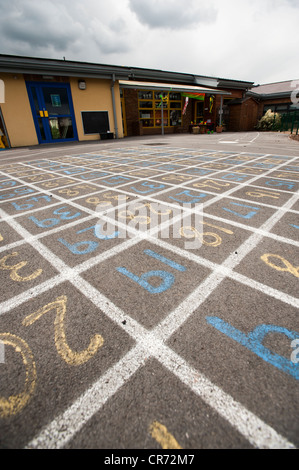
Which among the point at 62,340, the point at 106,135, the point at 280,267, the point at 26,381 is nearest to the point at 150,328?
the point at 62,340

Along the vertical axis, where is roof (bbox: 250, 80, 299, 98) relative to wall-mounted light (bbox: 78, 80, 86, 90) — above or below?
above

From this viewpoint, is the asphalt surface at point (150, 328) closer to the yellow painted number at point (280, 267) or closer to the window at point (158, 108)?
the yellow painted number at point (280, 267)

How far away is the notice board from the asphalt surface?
15.0 m

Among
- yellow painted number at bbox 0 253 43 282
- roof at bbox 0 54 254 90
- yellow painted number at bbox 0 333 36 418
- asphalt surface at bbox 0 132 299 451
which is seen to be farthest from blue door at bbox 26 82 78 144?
yellow painted number at bbox 0 333 36 418

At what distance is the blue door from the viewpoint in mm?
14812

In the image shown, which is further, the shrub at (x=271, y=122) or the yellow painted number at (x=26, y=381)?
the shrub at (x=271, y=122)

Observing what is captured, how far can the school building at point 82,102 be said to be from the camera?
1402 cm

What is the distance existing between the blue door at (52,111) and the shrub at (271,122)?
70.9 ft

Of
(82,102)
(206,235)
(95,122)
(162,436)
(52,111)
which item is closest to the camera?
(162,436)

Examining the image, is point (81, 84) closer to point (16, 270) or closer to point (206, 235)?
point (206, 235)

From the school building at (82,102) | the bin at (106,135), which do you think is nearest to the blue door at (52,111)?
the school building at (82,102)

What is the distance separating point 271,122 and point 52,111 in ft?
76.2

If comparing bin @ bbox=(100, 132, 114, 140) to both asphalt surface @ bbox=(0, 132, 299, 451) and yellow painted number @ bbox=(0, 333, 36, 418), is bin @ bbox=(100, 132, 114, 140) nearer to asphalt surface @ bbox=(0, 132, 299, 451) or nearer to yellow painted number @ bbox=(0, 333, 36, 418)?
asphalt surface @ bbox=(0, 132, 299, 451)

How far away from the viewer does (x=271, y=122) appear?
2609cm
